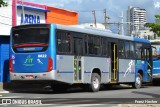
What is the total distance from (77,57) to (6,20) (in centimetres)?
969

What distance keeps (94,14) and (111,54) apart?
42.2 meters

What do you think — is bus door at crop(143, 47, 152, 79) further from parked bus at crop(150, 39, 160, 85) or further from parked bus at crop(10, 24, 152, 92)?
parked bus at crop(10, 24, 152, 92)

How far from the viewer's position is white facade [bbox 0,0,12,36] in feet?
91.2

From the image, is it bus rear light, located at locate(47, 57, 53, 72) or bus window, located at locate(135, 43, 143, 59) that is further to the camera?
bus window, located at locate(135, 43, 143, 59)

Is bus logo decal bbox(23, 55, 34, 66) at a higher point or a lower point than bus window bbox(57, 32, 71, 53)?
lower

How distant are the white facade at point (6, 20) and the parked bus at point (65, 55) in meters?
7.70

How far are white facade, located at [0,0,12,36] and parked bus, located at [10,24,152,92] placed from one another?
770cm

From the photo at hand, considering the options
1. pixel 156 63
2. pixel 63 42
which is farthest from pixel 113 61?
pixel 156 63

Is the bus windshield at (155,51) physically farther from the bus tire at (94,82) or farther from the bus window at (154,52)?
the bus tire at (94,82)

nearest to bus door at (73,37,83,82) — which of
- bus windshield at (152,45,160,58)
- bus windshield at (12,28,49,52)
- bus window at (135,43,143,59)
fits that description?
bus windshield at (12,28,49,52)

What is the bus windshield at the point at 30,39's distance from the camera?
1895cm

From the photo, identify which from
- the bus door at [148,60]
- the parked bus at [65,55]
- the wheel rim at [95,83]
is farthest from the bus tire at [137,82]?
the wheel rim at [95,83]

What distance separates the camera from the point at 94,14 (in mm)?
65188

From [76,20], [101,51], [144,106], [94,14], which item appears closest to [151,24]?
[76,20]
